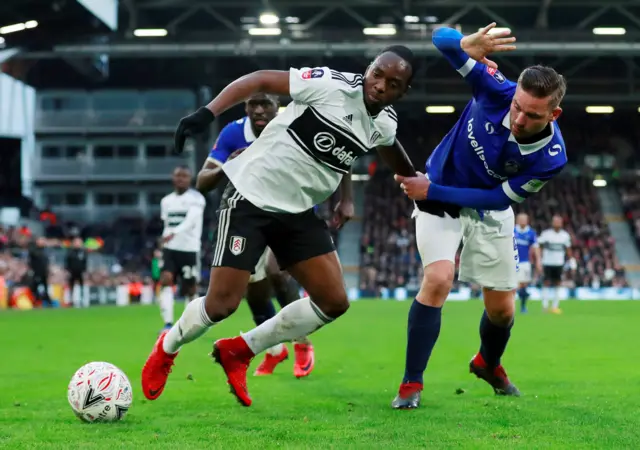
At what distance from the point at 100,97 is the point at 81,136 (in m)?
2.10

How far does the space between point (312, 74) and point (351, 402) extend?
209 centimetres

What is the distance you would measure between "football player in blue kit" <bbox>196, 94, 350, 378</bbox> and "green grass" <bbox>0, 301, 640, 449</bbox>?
0.20 m

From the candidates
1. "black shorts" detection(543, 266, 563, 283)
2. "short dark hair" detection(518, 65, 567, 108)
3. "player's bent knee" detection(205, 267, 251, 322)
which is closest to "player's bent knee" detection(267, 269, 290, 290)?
"player's bent knee" detection(205, 267, 251, 322)

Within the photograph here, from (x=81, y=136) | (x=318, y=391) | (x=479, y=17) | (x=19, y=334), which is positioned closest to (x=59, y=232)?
(x=81, y=136)

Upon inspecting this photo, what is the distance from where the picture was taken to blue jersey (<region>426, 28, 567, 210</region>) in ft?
18.2

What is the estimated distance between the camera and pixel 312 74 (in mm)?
5215

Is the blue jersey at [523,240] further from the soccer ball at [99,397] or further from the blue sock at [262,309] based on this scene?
the soccer ball at [99,397]

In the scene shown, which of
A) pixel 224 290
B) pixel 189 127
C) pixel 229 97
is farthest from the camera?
pixel 224 290

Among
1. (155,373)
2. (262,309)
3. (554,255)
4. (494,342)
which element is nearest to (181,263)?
(262,309)

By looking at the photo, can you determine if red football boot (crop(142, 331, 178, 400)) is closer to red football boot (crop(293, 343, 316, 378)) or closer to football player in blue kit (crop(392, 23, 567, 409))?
football player in blue kit (crop(392, 23, 567, 409))

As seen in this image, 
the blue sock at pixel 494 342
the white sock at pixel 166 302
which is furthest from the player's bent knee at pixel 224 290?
the white sock at pixel 166 302

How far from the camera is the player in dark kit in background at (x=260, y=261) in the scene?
691cm

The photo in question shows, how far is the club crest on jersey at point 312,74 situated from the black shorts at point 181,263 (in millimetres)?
8323

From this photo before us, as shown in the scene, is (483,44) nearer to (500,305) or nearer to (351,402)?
(500,305)
